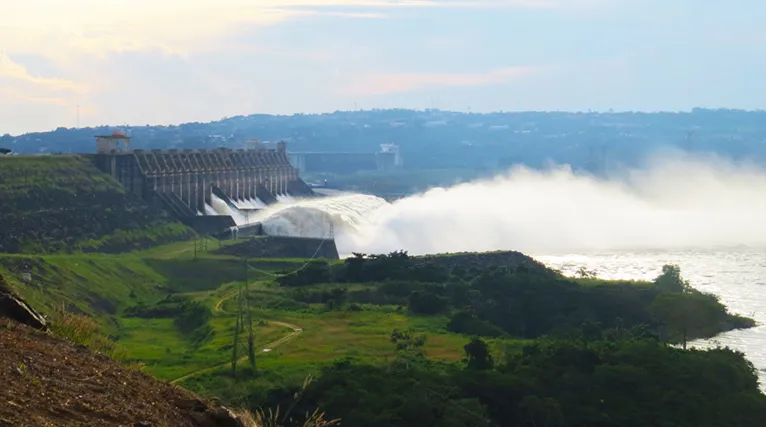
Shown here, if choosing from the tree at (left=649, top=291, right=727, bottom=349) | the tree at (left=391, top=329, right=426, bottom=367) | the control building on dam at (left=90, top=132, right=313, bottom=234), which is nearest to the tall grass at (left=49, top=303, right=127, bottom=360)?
the tree at (left=391, top=329, right=426, bottom=367)

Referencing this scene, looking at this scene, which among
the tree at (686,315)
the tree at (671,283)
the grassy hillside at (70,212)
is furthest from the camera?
the grassy hillside at (70,212)

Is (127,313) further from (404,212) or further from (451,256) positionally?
(404,212)

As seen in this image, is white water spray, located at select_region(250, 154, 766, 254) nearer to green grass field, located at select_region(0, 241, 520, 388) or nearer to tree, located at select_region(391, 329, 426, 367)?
green grass field, located at select_region(0, 241, 520, 388)

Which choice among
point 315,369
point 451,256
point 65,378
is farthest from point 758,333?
point 65,378

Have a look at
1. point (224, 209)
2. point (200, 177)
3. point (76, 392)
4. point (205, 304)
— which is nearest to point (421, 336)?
point (205, 304)

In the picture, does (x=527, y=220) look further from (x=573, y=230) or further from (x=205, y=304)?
(x=205, y=304)

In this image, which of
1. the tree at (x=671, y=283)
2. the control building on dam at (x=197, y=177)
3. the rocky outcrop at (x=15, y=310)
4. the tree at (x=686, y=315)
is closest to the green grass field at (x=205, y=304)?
the tree at (x=686, y=315)

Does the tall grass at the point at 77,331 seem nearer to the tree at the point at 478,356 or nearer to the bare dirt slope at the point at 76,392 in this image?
the bare dirt slope at the point at 76,392
